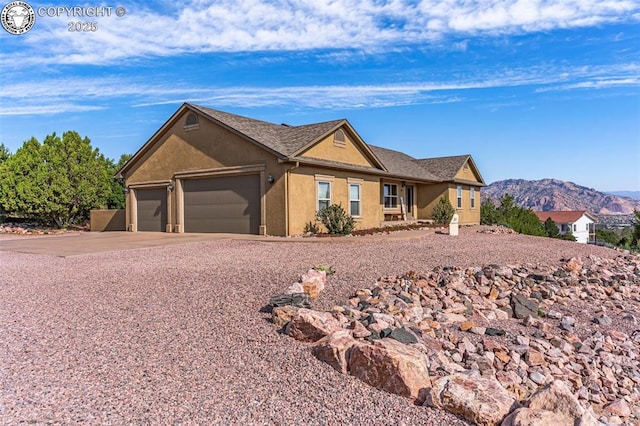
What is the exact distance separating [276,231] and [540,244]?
9035mm

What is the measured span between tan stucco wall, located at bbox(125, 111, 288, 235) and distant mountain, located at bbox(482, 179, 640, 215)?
15699 cm

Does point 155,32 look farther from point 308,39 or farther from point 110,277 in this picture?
point 110,277

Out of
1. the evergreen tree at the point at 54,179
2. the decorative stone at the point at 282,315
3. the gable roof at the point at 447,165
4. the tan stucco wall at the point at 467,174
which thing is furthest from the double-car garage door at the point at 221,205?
the tan stucco wall at the point at 467,174

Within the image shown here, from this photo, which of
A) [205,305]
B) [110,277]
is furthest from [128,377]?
[110,277]

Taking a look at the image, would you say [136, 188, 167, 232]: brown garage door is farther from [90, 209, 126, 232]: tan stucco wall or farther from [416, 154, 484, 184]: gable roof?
[416, 154, 484, 184]: gable roof

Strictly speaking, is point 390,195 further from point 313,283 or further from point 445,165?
point 313,283

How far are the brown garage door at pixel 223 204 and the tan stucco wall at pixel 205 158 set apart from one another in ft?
1.95

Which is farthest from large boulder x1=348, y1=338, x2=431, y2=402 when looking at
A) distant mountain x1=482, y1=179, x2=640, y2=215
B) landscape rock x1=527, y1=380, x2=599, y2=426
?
distant mountain x1=482, y1=179, x2=640, y2=215

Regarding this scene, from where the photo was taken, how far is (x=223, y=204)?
1823cm

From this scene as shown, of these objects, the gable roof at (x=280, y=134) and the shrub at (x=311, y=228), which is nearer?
the gable roof at (x=280, y=134)

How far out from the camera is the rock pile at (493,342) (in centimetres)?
400

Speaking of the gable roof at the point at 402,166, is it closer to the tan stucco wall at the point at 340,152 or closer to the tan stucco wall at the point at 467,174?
the tan stucco wall at the point at 467,174

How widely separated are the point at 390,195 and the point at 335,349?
2143cm

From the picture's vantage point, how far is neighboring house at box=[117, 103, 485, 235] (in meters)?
16.8
